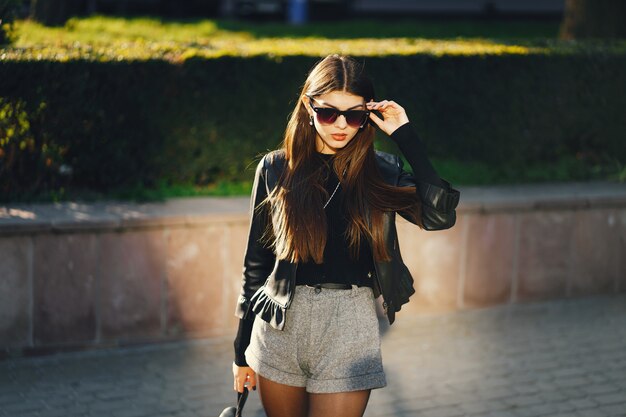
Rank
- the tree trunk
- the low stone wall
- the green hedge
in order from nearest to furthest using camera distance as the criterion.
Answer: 1. the low stone wall
2. the green hedge
3. the tree trunk

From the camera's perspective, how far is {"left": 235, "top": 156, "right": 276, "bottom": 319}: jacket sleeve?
3.96 metres

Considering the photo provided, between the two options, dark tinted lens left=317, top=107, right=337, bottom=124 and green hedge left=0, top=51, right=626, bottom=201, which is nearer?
dark tinted lens left=317, top=107, right=337, bottom=124

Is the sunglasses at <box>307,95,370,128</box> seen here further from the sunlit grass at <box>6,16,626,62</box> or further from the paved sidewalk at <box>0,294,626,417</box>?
the sunlit grass at <box>6,16,626,62</box>

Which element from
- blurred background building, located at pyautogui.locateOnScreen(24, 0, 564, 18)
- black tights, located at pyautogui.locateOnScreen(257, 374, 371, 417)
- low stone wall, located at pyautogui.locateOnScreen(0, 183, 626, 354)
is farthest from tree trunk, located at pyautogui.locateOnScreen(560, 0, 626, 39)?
blurred background building, located at pyautogui.locateOnScreen(24, 0, 564, 18)

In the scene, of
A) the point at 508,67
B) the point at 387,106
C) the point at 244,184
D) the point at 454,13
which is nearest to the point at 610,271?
the point at 508,67

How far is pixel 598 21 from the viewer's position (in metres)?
11.3

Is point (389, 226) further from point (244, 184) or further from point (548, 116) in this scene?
point (548, 116)

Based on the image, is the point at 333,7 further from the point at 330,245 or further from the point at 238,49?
the point at 330,245

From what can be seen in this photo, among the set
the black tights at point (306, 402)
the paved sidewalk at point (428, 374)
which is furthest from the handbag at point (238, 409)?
the paved sidewalk at point (428, 374)

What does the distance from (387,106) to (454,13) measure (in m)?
21.8

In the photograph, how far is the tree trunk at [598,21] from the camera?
36.8 feet

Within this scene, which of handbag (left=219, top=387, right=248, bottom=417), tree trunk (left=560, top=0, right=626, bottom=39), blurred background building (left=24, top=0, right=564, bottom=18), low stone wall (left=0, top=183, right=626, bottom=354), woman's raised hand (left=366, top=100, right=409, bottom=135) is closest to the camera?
woman's raised hand (left=366, top=100, right=409, bottom=135)

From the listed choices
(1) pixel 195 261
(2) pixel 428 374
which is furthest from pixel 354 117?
(1) pixel 195 261

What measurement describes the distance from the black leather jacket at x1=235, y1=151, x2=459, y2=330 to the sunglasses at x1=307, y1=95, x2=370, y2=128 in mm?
286
